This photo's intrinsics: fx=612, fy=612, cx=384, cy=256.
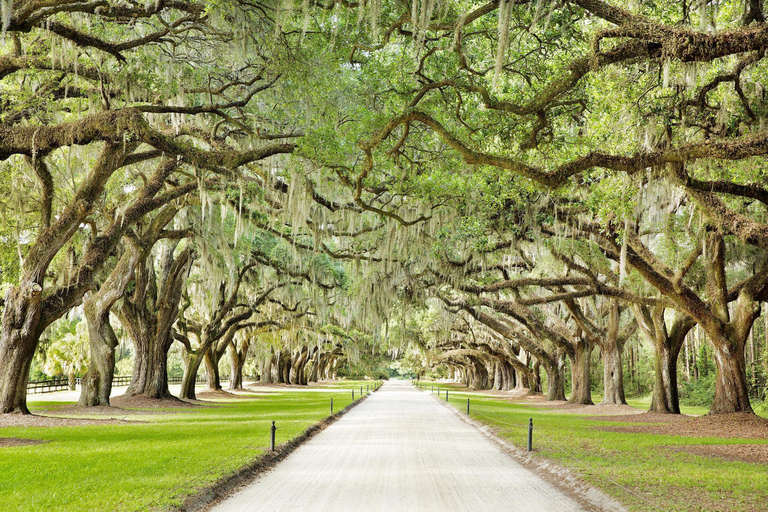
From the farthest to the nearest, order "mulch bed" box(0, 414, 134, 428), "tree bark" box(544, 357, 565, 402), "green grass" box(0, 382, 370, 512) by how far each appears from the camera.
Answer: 1. "tree bark" box(544, 357, 565, 402)
2. "mulch bed" box(0, 414, 134, 428)
3. "green grass" box(0, 382, 370, 512)

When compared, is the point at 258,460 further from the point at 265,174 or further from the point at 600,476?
the point at 265,174

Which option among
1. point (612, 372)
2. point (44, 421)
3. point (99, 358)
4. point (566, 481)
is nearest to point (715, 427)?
point (566, 481)

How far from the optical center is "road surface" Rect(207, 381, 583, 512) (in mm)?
6988

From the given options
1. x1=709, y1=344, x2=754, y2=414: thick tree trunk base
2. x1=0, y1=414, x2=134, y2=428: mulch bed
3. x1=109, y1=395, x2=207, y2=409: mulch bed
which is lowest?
x1=109, y1=395, x2=207, y2=409: mulch bed

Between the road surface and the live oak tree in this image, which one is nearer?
the road surface

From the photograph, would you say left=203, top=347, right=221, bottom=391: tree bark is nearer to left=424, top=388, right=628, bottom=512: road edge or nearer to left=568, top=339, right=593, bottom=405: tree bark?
left=568, top=339, right=593, bottom=405: tree bark

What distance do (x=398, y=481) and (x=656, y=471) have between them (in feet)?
12.9

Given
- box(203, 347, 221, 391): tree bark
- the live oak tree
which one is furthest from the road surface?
box(203, 347, 221, 391): tree bark

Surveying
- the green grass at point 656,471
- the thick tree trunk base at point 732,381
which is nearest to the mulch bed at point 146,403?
the green grass at point 656,471

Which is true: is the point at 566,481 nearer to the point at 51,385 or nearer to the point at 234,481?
the point at 234,481

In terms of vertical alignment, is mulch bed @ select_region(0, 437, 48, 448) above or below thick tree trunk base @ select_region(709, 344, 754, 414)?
below

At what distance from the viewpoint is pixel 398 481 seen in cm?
859

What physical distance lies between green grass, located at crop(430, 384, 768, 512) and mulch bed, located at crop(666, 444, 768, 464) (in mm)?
382

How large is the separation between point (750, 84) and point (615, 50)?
19.8 ft
